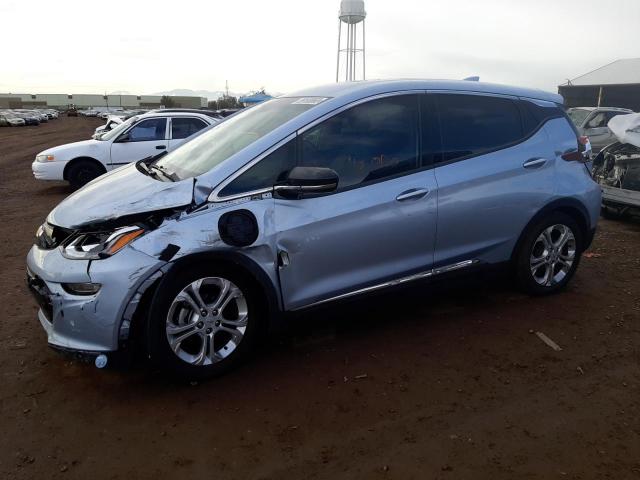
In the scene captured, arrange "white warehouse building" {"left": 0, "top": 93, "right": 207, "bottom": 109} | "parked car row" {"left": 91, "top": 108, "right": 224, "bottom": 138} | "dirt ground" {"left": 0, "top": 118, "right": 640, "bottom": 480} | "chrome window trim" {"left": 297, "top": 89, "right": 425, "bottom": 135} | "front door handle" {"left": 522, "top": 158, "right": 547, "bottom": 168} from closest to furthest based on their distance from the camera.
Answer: "dirt ground" {"left": 0, "top": 118, "right": 640, "bottom": 480}, "chrome window trim" {"left": 297, "top": 89, "right": 425, "bottom": 135}, "front door handle" {"left": 522, "top": 158, "right": 547, "bottom": 168}, "parked car row" {"left": 91, "top": 108, "right": 224, "bottom": 138}, "white warehouse building" {"left": 0, "top": 93, "right": 207, "bottom": 109}

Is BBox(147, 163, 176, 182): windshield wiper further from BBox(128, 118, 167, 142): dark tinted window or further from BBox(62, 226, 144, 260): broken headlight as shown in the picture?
BBox(128, 118, 167, 142): dark tinted window

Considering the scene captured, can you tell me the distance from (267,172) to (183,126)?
783 cm

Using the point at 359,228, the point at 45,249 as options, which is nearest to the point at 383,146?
the point at 359,228

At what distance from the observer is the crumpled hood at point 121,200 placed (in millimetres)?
3010

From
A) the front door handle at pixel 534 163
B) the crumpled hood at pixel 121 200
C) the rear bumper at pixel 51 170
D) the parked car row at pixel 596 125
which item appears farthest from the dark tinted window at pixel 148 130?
the parked car row at pixel 596 125

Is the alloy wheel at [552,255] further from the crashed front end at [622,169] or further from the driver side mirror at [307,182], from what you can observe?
the crashed front end at [622,169]

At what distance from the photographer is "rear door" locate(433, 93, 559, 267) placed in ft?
12.2

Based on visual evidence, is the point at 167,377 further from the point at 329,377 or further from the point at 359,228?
the point at 359,228

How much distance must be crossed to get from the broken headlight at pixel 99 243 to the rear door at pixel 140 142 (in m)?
7.39

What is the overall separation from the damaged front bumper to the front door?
87cm

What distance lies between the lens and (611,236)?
664 centimetres

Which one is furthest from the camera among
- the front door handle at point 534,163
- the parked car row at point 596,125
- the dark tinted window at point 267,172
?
the parked car row at point 596,125

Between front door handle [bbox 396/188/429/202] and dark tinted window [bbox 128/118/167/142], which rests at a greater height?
dark tinted window [bbox 128/118/167/142]

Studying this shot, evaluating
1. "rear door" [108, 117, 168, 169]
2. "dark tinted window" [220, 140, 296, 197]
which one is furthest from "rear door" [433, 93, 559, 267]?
"rear door" [108, 117, 168, 169]
